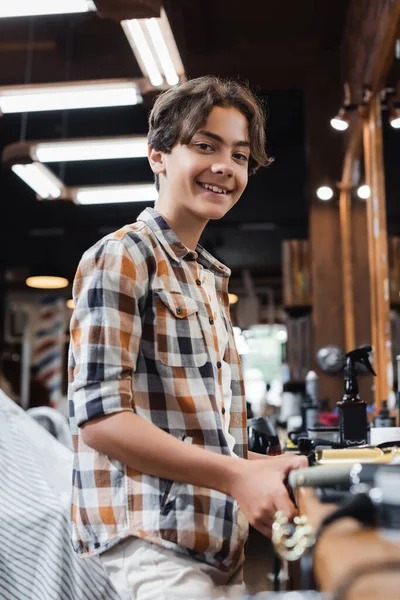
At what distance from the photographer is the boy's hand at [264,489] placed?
1059 millimetres

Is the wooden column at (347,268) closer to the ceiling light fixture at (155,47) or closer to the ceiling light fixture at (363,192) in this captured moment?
the ceiling light fixture at (363,192)

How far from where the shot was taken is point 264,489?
107 cm

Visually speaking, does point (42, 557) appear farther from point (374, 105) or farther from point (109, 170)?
point (109, 170)

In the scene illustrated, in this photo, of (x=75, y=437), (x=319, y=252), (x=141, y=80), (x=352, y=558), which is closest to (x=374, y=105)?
(x=141, y=80)

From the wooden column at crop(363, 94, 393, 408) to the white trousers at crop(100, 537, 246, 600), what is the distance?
291 cm

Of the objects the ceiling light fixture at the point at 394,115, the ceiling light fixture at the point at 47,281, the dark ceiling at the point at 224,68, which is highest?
the dark ceiling at the point at 224,68

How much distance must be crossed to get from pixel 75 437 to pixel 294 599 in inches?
29.7

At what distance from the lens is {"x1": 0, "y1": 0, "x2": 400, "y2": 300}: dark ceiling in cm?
593

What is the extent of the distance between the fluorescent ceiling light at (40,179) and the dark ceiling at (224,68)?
113cm

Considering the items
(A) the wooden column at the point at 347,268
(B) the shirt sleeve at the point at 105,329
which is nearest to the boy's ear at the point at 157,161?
(B) the shirt sleeve at the point at 105,329

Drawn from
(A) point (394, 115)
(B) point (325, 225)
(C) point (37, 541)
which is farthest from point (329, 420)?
(B) point (325, 225)

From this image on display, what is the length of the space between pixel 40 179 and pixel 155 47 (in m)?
2.32

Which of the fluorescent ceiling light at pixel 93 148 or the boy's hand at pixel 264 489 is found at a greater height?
the fluorescent ceiling light at pixel 93 148

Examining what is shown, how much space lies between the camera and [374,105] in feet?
14.4
